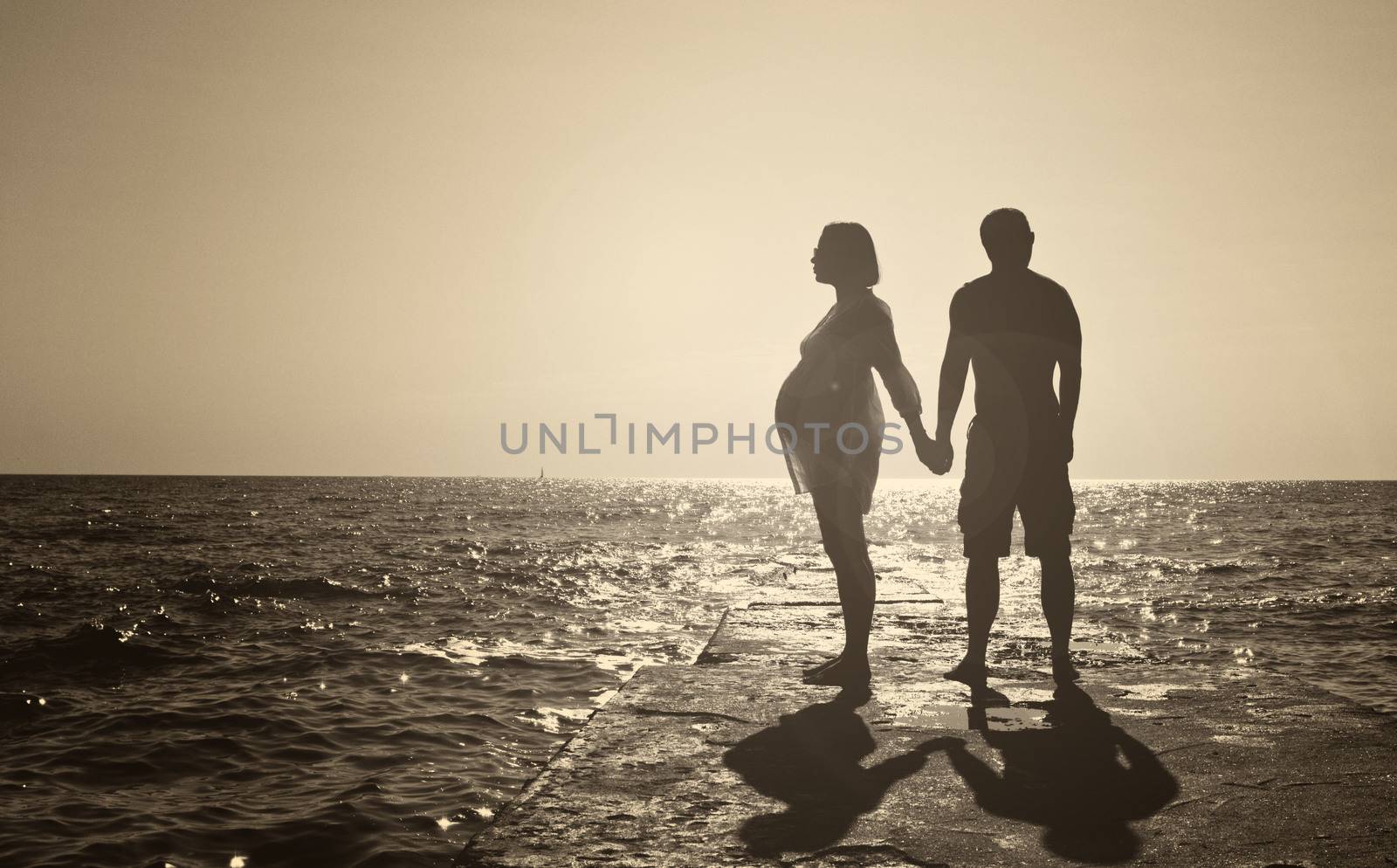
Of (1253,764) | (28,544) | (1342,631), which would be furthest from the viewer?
(28,544)

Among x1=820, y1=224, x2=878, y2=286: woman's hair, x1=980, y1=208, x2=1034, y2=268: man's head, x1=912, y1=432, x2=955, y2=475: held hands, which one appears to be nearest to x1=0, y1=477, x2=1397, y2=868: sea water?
x1=912, y1=432, x2=955, y2=475: held hands

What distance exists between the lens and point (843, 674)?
3.83m

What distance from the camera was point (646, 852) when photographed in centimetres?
197

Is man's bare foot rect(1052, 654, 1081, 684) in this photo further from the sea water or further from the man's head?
the man's head

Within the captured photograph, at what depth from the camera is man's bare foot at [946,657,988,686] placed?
3748 millimetres

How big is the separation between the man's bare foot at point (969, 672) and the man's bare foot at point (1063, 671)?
12.0 inches

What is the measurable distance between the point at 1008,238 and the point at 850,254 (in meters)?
0.73

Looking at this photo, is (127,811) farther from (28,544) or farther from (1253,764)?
(28,544)

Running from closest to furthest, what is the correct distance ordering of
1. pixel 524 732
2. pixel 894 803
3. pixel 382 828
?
pixel 894 803 < pixel 382 828 < pixel 524 732

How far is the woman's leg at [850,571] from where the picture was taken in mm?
3885

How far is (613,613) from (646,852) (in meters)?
9.20

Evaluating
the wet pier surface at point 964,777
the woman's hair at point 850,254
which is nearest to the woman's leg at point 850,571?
the wet pier surface at point 964,777

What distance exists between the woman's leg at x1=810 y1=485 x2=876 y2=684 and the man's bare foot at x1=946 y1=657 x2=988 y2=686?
39 cm

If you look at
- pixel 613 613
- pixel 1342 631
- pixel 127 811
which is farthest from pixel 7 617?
A: pixel 1342 631
